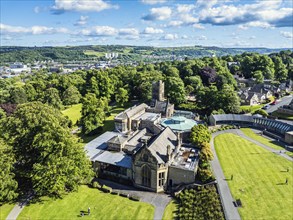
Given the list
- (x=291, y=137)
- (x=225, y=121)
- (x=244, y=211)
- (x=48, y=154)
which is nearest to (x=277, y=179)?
(x=244, y=211)

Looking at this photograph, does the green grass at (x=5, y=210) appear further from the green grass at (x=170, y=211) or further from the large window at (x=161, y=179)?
the large window at (x=161, y=179)

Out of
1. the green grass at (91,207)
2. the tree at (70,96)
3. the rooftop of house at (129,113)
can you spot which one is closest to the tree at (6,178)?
the green grass at (91,207)

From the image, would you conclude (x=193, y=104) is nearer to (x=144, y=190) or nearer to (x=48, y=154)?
(x=144, y=190)

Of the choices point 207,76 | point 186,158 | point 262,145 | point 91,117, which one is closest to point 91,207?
point 186,158

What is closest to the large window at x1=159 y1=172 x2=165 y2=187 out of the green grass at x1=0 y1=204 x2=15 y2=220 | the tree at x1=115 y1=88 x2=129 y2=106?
the green grass at x1=0 y1=204 x2=15 y2=220

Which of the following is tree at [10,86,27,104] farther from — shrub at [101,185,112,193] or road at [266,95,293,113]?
road at [266,95,293,113]

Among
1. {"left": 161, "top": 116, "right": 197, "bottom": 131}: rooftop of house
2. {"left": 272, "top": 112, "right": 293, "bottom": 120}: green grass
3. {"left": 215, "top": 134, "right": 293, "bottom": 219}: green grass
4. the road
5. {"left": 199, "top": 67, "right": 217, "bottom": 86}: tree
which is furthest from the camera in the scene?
{"left": 199, "top": 67, "right": 217, "bottom": 86}: tree
